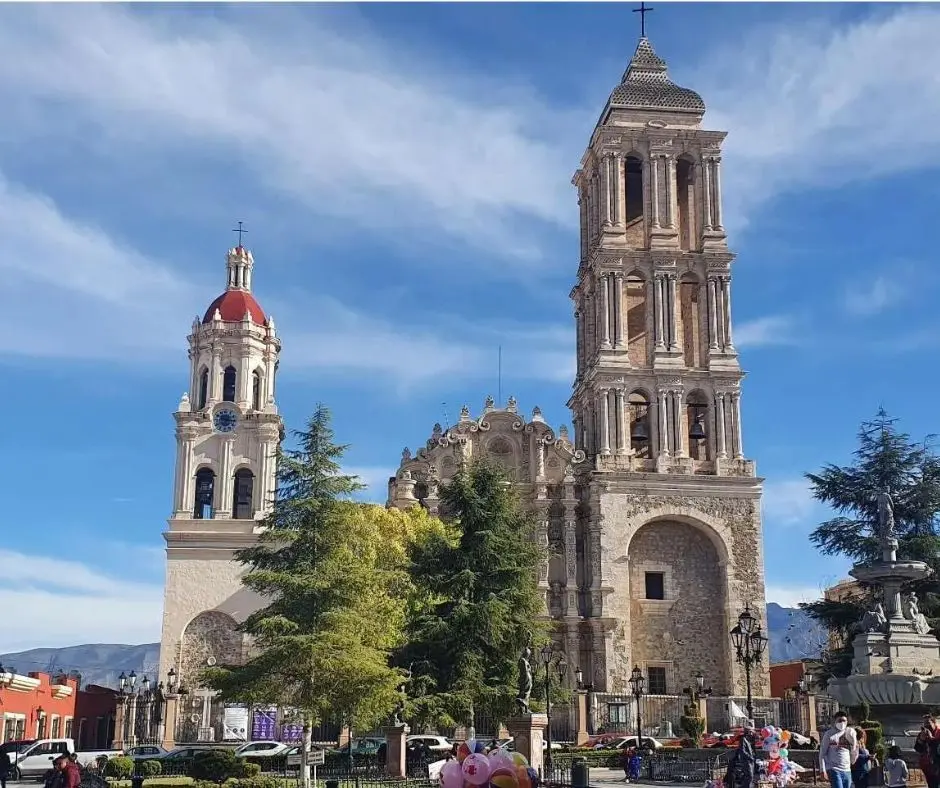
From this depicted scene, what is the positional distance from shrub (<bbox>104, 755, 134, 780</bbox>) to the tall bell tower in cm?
1771

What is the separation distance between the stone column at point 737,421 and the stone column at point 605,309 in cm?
581

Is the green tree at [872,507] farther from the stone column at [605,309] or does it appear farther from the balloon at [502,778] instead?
the balloon at [502,778]

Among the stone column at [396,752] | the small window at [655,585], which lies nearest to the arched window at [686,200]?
the small window at [655,585]

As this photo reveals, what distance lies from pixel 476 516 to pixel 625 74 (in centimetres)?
2791

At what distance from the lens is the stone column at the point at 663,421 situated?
1967 inches

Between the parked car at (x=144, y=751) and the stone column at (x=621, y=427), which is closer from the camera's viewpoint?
the parked car at (x=144, y=751)

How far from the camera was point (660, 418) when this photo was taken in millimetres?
50312

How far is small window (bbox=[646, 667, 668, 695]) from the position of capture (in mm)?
48031

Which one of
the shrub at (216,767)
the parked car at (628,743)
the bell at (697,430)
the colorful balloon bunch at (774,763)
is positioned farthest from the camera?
the bell at (697,430)

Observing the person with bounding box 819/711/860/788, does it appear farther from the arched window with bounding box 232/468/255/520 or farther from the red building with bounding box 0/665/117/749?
the arched window with bounding box 232/468/255/520

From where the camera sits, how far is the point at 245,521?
51.8m

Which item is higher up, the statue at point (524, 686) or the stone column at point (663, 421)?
the stone column at point (663, 421)

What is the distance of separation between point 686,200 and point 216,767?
1395 inches

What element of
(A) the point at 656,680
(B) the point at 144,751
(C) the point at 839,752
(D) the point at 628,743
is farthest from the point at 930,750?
(A) the point at 656,680
